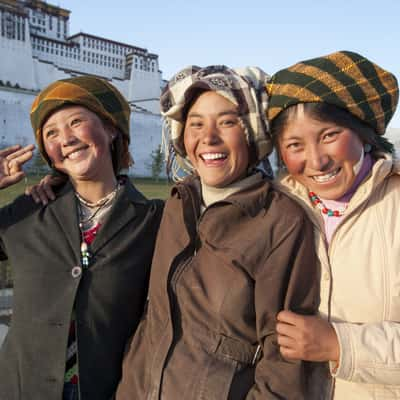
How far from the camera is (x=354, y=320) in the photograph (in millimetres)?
1188

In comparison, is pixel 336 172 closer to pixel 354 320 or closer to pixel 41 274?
pixel 354 320

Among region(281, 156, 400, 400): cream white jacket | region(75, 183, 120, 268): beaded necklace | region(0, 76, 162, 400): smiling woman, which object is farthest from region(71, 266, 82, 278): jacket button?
region(281, 156, 400, 400): cream white jacket

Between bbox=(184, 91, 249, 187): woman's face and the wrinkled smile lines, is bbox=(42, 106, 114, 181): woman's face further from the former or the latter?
the wrinkled smile lines

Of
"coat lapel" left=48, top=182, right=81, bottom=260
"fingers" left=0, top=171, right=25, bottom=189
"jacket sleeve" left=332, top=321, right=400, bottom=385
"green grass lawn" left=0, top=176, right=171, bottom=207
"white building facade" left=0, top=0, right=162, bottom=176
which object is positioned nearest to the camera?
"jacket sleeve" left=332, top=321, right=400, bottom=385

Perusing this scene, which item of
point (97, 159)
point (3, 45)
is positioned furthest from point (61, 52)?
point (97, 159)

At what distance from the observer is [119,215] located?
154cm

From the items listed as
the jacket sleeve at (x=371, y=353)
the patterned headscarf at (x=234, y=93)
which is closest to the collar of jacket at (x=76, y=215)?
the patterned headscarf at (x=234, y=93)

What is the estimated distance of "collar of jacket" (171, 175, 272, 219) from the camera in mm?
1267

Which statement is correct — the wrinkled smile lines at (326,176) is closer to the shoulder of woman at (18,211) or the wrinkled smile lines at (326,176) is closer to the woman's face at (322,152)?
the woman's face at (322,152)

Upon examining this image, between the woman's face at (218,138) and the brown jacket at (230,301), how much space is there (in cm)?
10

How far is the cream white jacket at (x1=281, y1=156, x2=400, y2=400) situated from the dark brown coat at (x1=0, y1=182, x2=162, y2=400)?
654mm

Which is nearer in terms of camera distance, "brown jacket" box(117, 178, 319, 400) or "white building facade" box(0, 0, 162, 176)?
"brown jacket" box(117, 178, 319, 400)

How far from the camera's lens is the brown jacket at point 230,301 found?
3.84 feet

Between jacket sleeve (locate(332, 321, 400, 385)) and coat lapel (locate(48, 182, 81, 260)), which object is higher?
coat lapel (locate(48, 182, 81, 260))
